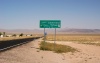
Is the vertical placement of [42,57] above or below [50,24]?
below

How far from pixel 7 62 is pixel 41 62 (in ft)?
8.18

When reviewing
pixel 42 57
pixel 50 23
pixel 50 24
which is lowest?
pixel 42 57

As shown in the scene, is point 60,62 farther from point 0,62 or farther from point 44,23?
point 44,23

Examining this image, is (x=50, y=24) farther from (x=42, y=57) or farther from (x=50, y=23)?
(x=42, y=57)

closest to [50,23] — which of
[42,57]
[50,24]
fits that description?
[50,24]

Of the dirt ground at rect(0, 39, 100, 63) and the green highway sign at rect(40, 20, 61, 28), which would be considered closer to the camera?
the dirt ground at rect(0, 39, 100, 63)

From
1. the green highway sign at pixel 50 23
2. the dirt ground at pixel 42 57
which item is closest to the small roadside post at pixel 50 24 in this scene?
the green highway sign at pixel 50 23

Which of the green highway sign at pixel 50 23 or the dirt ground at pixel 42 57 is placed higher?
the green highway sign at pixel 50 23

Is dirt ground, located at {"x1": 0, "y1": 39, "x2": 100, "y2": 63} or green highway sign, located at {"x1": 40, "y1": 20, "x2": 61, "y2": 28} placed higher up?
green highway sign, located at {"x1": 40, "y1": 20, "x2": 61, "y2": 28}

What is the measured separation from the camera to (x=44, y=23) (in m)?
31.6

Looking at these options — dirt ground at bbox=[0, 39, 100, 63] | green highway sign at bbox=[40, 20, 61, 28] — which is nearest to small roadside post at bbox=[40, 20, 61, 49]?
green highway sign at bbox=[40, 20, 61, 28]

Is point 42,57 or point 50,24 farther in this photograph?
point 50,24

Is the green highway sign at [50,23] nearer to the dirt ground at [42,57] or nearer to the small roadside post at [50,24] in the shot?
the small roadside post at [50,24]

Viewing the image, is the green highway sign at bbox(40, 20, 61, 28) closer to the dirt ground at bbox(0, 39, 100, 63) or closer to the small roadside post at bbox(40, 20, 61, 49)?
the small roadside post at bbox(40, 20, 61, 49)
